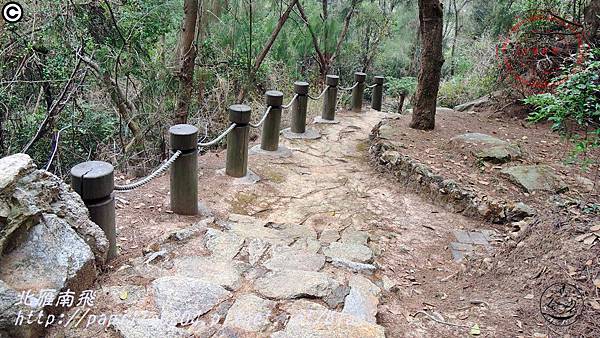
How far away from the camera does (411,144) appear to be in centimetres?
563

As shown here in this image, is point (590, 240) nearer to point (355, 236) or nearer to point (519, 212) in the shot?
point (519, 212)

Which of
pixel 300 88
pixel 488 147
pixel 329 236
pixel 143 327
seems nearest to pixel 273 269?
pixel 143 327

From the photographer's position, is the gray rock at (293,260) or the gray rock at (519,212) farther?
the gray rock at (519,212)

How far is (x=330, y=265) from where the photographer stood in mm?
2883

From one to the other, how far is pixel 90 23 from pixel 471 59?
27.1ft

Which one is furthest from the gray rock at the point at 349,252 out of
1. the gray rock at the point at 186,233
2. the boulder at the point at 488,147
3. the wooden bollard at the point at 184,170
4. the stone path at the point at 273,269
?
the boulder at the point at 488,147

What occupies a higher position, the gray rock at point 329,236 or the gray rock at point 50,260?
the gray rock at point 50,260

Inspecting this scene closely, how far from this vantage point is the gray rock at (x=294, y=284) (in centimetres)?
233

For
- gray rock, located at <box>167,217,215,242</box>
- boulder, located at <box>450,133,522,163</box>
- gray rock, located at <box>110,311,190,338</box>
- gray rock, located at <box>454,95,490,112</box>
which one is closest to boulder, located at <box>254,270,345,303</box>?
gray rock, located at <box>110,311,190,338</box>

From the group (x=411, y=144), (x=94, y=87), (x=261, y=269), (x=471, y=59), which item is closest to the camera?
(x=261, y=269)

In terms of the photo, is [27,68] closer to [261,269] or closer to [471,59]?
[261,269]

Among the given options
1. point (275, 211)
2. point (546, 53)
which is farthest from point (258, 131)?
point (546, 53)

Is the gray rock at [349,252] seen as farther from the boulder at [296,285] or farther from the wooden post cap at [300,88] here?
the wooden post cap at [300,88]

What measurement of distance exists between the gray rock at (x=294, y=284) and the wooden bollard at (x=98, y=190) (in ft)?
2.86
